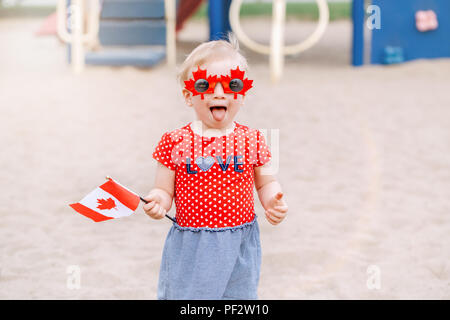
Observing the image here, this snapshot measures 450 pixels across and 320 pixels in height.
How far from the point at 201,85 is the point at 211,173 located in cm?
26

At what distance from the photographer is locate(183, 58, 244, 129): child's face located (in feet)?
5.97

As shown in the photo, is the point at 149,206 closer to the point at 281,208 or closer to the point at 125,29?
the point at 281,208

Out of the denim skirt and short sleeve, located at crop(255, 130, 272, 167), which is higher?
short sleeve, located at crop(255, 130, 272, 167)

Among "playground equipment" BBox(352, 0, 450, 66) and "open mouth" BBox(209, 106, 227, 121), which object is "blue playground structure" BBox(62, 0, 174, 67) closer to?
"playground equipment" BBox(352, 0, 450, 66)

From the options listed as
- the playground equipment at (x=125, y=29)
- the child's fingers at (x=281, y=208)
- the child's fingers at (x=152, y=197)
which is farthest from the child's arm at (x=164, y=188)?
the playground equipment at (x=125, y=29)

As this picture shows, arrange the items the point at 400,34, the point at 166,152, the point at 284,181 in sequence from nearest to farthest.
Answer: the point at 166,152, the point at 284,181, the point at 400,34

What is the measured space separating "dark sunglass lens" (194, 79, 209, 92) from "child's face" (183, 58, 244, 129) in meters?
0.02

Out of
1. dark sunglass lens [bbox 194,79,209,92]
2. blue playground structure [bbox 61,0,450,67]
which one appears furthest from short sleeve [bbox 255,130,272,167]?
blue playground structure [bbox 61,0,450,67]

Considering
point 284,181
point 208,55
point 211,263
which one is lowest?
point 284,181

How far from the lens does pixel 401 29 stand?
11.6m

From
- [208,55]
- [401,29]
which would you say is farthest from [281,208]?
[401,29]

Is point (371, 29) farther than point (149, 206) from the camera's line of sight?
Yes

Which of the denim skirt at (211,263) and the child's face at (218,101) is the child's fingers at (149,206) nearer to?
the denim skirt at (211,263)

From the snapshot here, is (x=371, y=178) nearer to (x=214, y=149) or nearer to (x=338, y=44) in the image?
(x=214, y=149)
